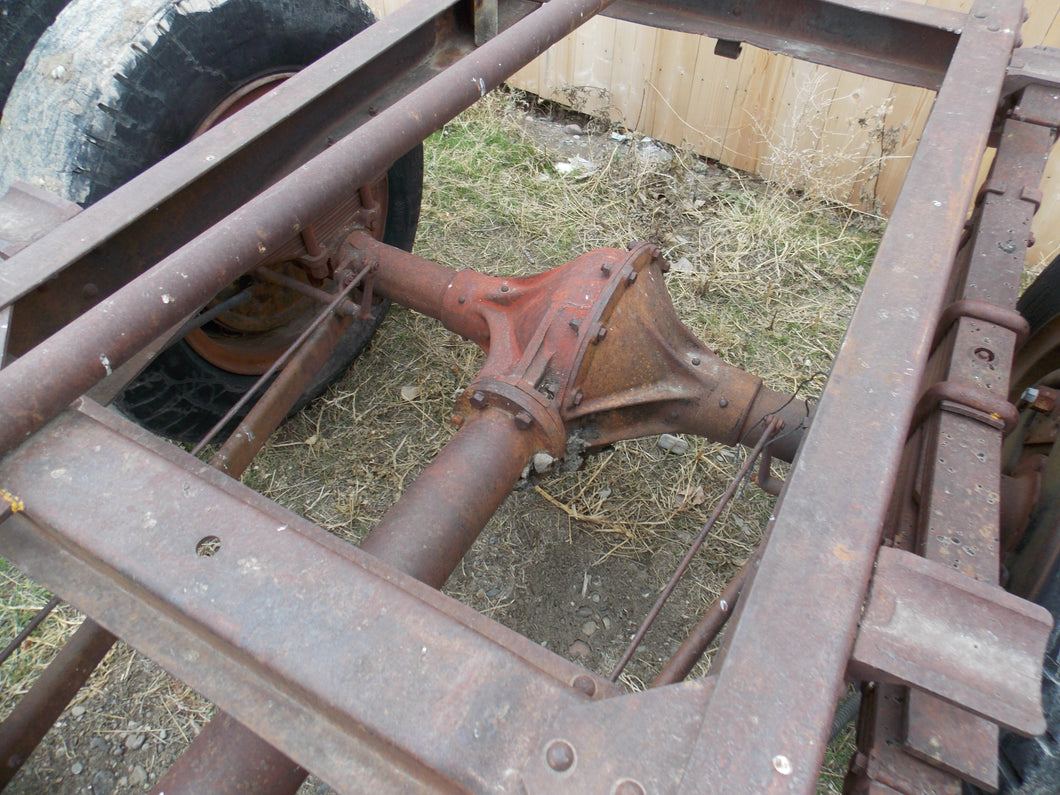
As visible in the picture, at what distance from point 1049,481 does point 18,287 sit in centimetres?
201

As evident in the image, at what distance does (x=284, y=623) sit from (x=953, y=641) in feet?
2.47

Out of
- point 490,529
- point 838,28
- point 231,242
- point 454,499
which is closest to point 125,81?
point 231,242

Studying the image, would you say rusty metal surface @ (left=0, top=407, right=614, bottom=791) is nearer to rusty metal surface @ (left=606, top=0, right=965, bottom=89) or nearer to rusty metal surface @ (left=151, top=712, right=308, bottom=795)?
rusty metal surface @ (left=151, top=712, right=308, bottom=795)

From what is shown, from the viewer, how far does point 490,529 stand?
2486 millimetres

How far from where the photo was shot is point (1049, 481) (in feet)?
4.84

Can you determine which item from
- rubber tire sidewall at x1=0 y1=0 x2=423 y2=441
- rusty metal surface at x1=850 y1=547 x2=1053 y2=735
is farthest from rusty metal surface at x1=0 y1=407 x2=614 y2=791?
rubber tire sidewall at x1=0 y1=0 x2=423 y2=441

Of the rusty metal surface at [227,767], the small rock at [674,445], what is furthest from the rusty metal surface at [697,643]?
the small rock at [674,445]

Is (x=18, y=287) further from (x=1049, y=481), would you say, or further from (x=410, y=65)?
(x=1049, y=481)

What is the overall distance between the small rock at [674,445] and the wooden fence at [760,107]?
2020mm

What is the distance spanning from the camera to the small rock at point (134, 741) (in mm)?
2002

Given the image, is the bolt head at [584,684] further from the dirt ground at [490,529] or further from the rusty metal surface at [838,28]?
the rusty metal surface at [838,28]

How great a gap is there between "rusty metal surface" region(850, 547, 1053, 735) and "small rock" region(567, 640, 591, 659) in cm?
150

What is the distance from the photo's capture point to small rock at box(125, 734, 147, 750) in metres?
2.00

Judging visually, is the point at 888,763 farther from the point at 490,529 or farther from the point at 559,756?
the point at 490,529
